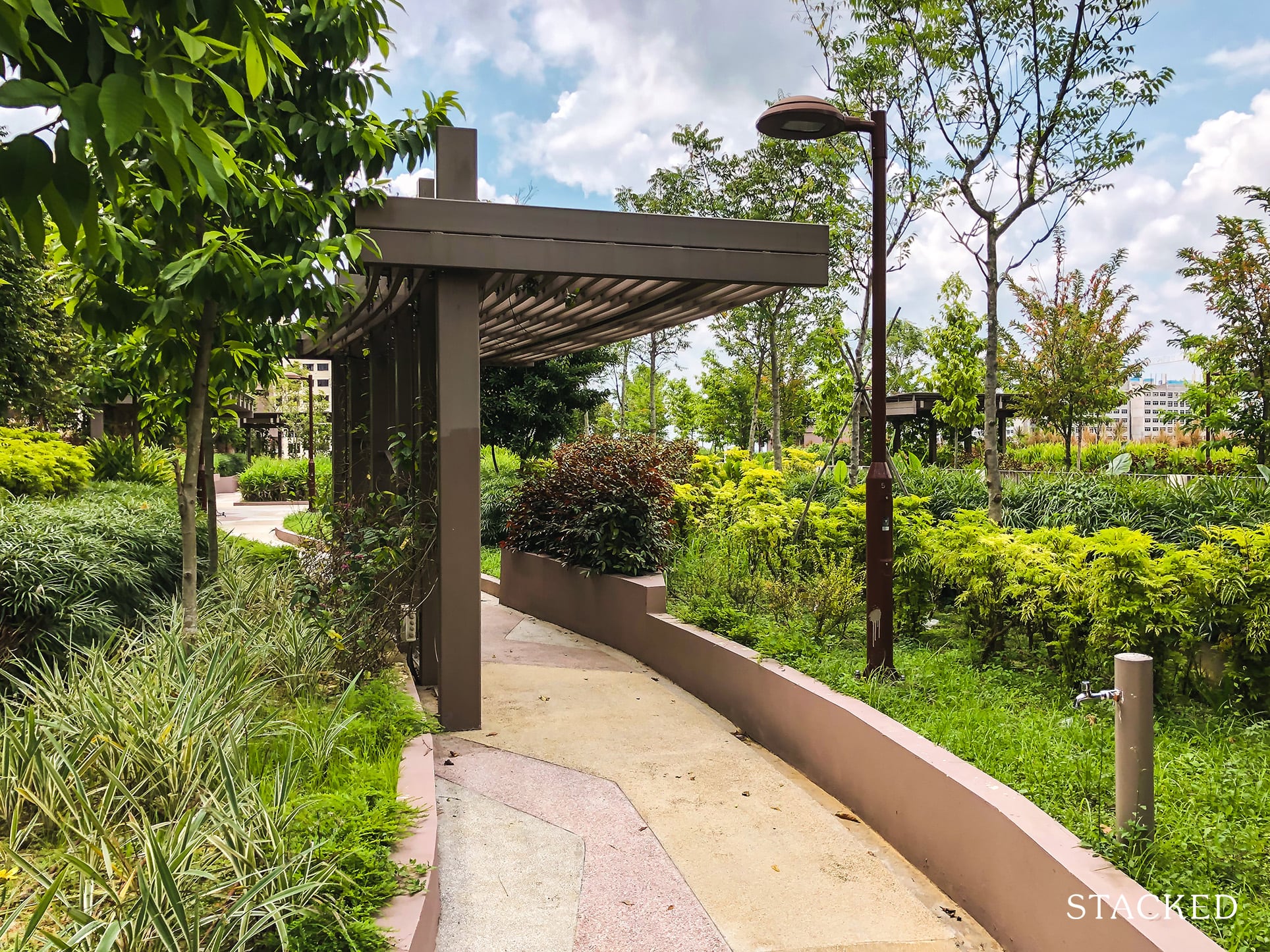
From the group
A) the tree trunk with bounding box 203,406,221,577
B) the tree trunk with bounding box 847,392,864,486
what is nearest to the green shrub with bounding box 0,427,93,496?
the tree trunk with bounding box 203,406,221,577

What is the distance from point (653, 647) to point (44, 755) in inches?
172

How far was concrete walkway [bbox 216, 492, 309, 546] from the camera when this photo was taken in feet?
50.8

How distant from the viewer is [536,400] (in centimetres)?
1423

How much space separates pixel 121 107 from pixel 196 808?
233cm

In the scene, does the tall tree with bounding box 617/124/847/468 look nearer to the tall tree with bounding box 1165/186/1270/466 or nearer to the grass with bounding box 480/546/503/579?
the grass with bounding box 480/546/503/579

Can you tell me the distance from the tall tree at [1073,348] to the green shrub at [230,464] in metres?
27.8

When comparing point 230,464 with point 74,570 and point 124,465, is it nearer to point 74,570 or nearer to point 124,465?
point 124,465

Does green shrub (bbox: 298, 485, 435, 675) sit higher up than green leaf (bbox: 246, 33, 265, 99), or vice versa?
green leaf (bbox: 246, 33, 265, 99)

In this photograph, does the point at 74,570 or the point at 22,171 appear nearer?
the point at 22,171

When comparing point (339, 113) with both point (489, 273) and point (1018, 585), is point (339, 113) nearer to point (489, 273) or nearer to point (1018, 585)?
point (489, 273)

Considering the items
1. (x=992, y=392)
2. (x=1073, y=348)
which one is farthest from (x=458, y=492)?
(x=1073, y=348)

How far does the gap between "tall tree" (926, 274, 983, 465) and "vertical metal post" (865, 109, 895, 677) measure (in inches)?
544

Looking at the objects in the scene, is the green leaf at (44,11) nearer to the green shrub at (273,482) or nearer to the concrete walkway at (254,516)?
the concrete walkway at (254,516)

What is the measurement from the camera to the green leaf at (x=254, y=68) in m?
1.48
